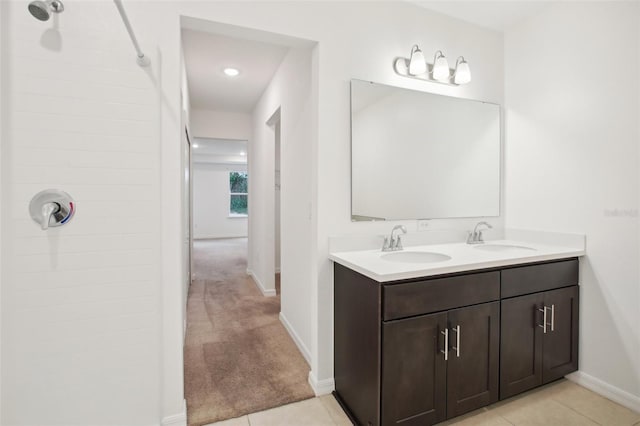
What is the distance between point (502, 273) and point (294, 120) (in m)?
1.93

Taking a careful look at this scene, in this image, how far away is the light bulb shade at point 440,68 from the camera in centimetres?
212

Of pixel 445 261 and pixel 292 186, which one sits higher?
pixel 292 186

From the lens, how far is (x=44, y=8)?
47.9 inches

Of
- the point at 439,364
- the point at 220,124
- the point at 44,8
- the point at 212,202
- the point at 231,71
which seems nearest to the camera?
the point at 44,8

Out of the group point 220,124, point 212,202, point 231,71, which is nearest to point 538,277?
point 231,71

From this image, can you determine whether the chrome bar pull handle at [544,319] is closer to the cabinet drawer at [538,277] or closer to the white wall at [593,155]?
the cabinet drawer at [538,277]

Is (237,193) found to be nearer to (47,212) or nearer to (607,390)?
(47,212)

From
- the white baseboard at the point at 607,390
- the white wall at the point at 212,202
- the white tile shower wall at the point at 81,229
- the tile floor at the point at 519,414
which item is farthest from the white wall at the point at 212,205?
the white baseboard at the point at 607,390

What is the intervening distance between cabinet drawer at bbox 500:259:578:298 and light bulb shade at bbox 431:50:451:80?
4.37ft

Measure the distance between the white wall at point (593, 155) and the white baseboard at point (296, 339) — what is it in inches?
72.3

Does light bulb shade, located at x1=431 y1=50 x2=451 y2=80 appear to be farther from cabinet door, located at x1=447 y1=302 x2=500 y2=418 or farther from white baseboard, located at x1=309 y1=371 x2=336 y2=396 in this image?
white baseboard, located at x1=309 y1=371 x2=336 y2=396

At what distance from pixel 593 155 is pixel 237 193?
376 inches

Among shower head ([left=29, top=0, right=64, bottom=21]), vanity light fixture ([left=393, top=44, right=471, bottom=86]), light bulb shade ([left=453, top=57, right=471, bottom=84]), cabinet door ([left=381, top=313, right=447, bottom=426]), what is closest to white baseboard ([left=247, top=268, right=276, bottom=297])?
cabinet door ([left=381, top=313, right=447, bottom=426])

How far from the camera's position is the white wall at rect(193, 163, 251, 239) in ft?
31.9
